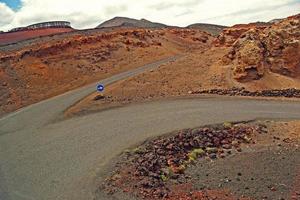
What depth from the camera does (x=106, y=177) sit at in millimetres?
15164

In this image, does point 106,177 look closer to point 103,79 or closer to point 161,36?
point 103,79

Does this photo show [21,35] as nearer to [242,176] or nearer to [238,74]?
[238,74]

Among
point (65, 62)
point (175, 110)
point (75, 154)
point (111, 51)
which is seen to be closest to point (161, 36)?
point (111, 51)

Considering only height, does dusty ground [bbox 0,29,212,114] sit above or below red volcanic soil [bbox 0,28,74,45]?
below

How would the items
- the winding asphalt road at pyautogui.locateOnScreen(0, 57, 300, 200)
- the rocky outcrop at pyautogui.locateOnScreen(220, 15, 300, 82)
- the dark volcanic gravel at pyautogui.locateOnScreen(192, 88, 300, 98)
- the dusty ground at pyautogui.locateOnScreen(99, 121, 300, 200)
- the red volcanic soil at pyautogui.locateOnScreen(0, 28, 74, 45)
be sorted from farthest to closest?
the red volcanic soil at pyautogui.locateOnScreen(0, 28, 74, 45), the rocky outcrop at pyautogui.locateOnScreen(220, 15, 300, 82), the dark volcanic gravel at pyautogui.locateOnScreen(192, 88, 300, 98), the winding asphalt road at pyautogui.locateOnScreen(0, 57, 300, 200), the dusty ground at pyautogui.locateOnScreen(99, 121, 300, 200)

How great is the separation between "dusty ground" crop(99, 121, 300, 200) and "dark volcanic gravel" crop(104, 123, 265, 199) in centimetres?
8

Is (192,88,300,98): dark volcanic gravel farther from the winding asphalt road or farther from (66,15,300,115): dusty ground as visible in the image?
the winding asphalt road

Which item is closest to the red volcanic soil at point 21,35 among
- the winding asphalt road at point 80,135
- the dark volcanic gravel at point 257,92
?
the winding asphalt road at point 80,135

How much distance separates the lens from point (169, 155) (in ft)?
55.6

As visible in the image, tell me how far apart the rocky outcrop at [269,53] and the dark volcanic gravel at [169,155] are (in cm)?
969

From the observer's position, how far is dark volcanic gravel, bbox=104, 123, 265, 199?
14328mm

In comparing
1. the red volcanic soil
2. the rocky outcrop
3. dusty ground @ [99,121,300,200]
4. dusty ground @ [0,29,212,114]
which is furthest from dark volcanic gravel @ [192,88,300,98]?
the red volcanic soil

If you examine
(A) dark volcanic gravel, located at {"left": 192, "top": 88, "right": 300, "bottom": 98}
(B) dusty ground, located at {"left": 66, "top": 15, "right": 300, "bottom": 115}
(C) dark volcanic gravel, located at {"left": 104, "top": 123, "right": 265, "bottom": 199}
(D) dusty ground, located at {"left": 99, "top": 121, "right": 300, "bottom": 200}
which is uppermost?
(B) dusty ground, located at {"left": 66, "top": 15, "right": 300, "bottom": 115}

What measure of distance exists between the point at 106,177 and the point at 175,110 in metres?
9.42
